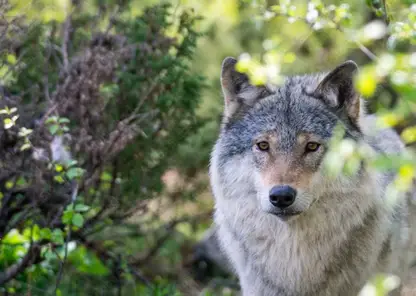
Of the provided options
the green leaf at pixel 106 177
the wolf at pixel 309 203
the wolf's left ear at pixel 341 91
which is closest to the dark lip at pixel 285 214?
the wolf at pixel 309 203

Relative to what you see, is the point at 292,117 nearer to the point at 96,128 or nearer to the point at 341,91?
the point at 341,91

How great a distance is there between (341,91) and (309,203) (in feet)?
2.76

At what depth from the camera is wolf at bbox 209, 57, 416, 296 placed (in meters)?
4.27

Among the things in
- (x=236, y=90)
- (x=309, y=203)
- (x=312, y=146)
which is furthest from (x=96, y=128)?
(x=309, y=203)

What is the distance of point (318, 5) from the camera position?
14.1 feet

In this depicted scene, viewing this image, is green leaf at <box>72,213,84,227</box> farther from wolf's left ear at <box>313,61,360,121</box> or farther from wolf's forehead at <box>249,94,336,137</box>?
wolf's left ear at <box>313,61,360,121</box>

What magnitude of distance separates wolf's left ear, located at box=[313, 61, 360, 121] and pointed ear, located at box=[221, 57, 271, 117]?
413mm

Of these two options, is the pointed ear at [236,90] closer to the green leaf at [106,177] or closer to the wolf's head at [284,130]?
the wolf's head at [284,130]

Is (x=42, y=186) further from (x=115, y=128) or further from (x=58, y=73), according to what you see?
(x=58, y=73)

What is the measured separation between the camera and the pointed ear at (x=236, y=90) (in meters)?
4.80

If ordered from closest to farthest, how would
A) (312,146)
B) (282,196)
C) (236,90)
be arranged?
1. (282,196)
2. (312,146)
3. (236,90)

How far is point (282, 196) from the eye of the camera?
4004mm

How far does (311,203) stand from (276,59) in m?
1.91

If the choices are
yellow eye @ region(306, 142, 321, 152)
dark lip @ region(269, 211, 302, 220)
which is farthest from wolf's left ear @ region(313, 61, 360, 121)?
dark lip @ region(269, 211, 302, 220)
